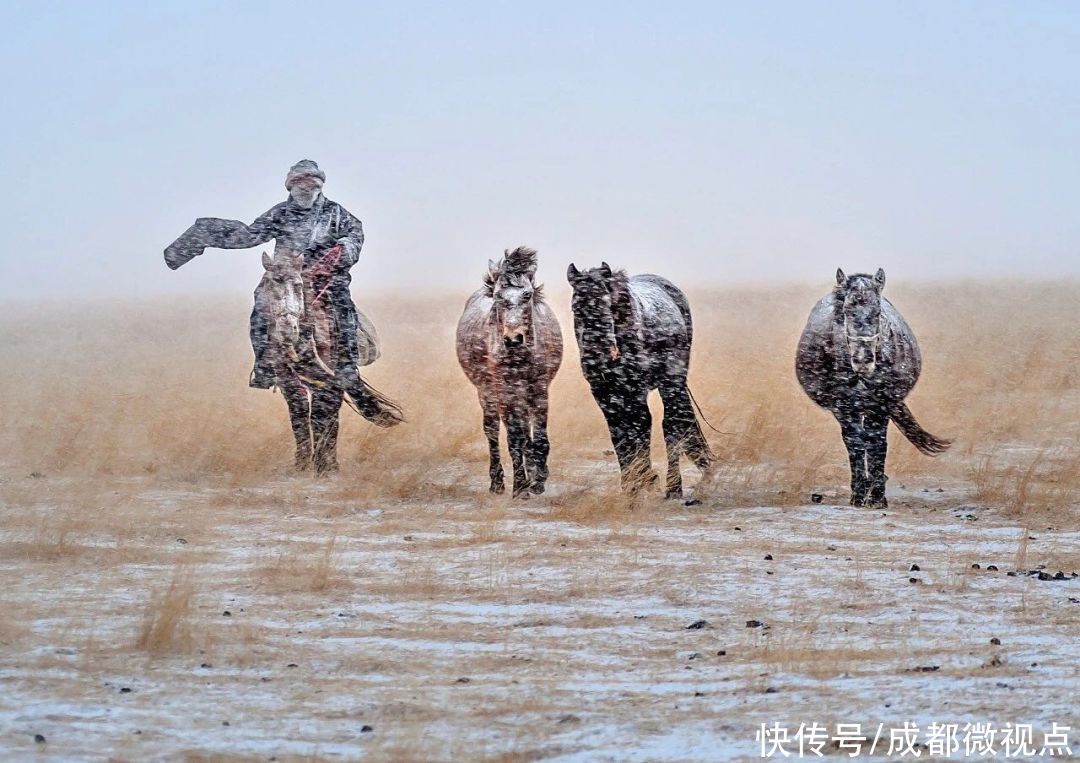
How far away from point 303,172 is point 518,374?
117 inches

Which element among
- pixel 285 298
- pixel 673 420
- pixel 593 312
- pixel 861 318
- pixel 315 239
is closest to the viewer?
pixel 861 318

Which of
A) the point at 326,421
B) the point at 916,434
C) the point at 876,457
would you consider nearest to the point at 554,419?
the point at 326,421

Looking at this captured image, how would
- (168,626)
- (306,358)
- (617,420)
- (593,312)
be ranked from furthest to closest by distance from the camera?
(306,358)
(617,420)
(593,312)
(168,626)

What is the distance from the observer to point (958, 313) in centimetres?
3197

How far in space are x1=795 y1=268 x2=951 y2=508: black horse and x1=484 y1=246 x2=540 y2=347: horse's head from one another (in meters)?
2.02

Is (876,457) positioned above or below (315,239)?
below

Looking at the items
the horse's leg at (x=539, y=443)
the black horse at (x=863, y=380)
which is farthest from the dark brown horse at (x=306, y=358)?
the black horse at (x=863, y=380)

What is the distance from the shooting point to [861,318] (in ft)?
29.9

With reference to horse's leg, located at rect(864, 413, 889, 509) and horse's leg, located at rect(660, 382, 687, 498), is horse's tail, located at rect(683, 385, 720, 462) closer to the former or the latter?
horse's leg, located at rect(660, 382, 687, 498)

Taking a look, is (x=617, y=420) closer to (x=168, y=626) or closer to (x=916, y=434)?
(x=916, y=434)

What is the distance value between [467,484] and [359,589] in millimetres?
4154

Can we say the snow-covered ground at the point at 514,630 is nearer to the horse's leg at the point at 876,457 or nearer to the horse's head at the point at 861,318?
the horse's leg at the point at 876,457

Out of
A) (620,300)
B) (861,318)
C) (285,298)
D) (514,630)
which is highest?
(285,298)

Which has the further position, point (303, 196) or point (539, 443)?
point (303, 196)
